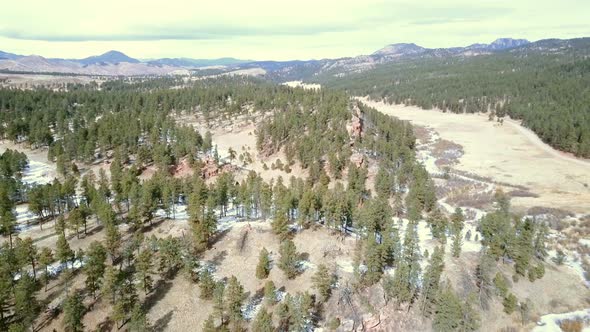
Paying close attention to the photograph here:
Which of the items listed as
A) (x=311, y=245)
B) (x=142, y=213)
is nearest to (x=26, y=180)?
(x=142, y=213)

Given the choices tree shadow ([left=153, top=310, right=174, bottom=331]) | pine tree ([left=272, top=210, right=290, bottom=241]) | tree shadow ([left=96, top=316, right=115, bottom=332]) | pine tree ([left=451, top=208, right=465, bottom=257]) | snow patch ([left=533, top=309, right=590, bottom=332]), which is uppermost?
pine tree ([left=272, top=210, right=290, bottom=241])

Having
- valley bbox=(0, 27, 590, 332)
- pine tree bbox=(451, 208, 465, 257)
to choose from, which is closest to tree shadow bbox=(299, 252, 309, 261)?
valley bbox=(0, 27, 590, 332)

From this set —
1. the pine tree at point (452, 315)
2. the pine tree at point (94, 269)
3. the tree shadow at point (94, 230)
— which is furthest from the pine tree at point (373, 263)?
the tree shadow at point (94, 230)

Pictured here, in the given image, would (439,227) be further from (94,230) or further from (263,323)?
(94,230)

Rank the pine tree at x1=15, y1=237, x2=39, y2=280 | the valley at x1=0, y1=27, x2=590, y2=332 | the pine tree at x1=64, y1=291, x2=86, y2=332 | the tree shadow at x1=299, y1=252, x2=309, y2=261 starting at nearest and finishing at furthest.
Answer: the pine tree at x1=64, y1=291, x2=86, y2=332
the valley at x1=0, y1=27, x2=590, y2=332
the pine tree at x1=15, y1=237, x2=39, y2=280
the tree shadow at x1=299, y1=252, x2=309, y2=261

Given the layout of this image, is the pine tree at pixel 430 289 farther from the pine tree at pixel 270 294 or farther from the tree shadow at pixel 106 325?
the tree shadow at pixel 106 325

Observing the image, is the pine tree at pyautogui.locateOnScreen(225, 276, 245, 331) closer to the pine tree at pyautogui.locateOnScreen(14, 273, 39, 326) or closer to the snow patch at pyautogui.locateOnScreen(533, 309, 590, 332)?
the pine tree at pyautogui.locateOnScreen(14, 273, 39, 326)

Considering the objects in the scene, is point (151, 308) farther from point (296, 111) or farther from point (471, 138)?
point (471, 138)
